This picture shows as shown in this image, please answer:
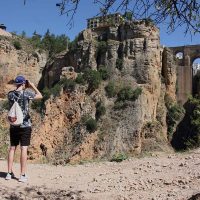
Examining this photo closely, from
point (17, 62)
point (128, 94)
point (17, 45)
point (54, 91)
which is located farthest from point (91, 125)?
point (17, 45)

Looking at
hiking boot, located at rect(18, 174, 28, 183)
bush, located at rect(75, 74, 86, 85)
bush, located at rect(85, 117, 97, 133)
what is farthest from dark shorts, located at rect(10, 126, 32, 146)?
bush, located at rect(75, 74, 86, 85)

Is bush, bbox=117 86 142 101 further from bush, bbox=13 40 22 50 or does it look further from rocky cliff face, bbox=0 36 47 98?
bush, bbox=13 40 22 50

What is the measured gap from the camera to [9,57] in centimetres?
3466

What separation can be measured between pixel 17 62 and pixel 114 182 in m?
29.4

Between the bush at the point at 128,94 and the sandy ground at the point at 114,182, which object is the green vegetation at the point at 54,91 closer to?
the bush at the point at 128,94

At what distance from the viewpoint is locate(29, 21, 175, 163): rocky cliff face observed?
93.9 feet

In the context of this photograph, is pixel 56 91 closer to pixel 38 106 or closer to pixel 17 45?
pixel 38 106

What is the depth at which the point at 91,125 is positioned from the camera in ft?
95.2

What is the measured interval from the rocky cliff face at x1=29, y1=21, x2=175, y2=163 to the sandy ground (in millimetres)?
18792

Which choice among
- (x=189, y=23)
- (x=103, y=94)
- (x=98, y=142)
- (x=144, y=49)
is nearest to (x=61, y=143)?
(x=98, y=142)

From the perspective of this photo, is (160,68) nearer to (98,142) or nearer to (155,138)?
(155,138)

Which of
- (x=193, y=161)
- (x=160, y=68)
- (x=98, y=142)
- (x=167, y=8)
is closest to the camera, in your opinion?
(x=167, y=8)

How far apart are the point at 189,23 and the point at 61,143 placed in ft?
78.0

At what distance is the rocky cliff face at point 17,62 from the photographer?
111 ft
